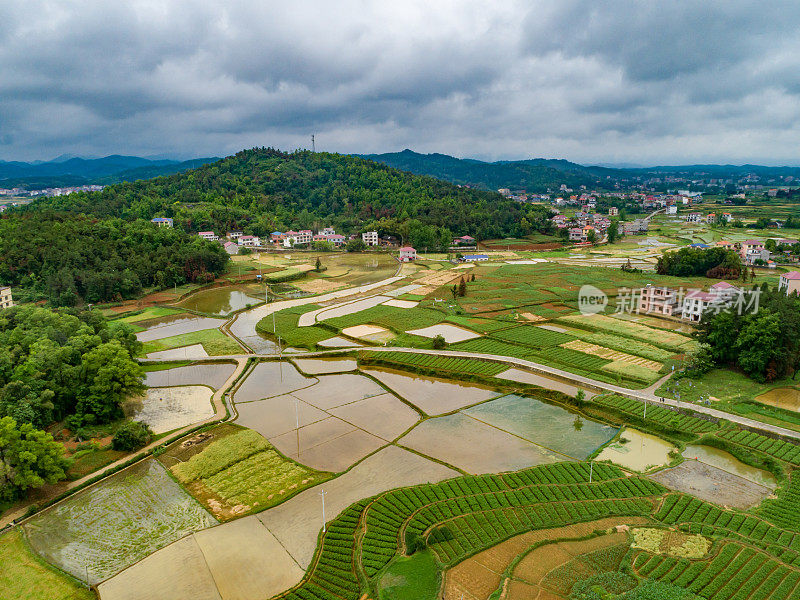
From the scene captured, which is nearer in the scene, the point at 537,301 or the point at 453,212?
the point at 537,301

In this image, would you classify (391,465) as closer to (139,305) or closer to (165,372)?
(165,372)

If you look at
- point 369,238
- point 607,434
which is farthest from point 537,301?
point 369,238

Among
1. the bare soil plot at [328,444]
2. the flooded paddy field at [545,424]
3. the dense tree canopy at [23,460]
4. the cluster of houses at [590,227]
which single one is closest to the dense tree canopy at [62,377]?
the dense tree canopy at [23,460]

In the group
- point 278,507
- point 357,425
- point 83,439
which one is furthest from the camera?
point 357,425

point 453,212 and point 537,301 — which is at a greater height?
point 453,212

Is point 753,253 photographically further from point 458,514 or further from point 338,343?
point 458,514

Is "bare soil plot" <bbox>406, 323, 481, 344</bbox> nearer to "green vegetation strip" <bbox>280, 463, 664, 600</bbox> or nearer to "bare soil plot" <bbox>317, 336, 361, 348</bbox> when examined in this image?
"bare soil plot" <bbox>317, 336, 361, 348</bbox>
